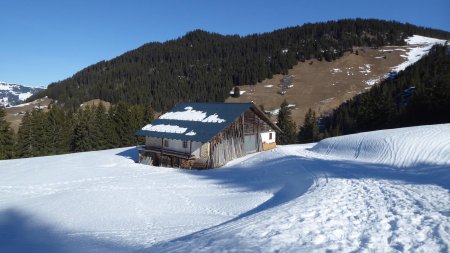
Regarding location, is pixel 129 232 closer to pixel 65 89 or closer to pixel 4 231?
pixel 4 231

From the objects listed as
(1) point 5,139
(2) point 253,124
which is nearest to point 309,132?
(2) point 253,124

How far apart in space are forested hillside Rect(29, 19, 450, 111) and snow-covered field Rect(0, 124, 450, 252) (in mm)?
98123

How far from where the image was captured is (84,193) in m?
22.6

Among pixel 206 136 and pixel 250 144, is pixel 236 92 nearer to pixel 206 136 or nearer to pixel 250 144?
pixel 250 144

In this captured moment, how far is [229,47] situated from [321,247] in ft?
616

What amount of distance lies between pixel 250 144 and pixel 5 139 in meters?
36.4

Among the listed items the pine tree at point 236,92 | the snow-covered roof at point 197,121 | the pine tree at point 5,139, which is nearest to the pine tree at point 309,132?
the snow-covered roof at point 197,121

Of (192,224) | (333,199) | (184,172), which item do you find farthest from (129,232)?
(184,172)

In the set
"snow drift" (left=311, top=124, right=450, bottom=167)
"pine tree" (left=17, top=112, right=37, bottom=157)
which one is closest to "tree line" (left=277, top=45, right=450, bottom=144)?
"snow drift" (left=311, top=124, right=450, bottom=167)

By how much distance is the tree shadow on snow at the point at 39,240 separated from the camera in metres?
12.4

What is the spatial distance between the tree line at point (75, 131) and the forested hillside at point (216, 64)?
64.2m

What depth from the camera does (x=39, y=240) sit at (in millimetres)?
14109

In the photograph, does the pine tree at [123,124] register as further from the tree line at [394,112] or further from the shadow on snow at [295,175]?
the shadow on snow at [295,175]

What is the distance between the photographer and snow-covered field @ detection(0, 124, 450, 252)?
30.7 feet
